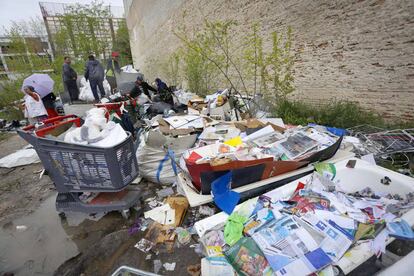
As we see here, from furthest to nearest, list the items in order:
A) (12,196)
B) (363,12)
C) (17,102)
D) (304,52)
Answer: (17,102), (304,52), (363,12), (12,196)

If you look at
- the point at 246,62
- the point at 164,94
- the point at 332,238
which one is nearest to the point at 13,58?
the point at 164,94

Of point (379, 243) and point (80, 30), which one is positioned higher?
point (80, 30)

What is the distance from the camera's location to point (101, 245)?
5.81 ft

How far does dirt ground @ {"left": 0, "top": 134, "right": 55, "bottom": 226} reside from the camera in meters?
2.40

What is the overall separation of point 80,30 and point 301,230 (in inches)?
807

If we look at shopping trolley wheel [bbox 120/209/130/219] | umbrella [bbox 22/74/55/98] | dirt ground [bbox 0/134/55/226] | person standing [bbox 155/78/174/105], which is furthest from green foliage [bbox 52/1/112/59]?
shopping trolley wheel [bbox 120/209/130/219]

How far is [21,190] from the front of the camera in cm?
279

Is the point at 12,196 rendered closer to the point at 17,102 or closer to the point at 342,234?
the point at 342,234

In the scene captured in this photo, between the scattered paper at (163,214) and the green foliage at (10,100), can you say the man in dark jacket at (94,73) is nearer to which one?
the green foliage at (10,100)

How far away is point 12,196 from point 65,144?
5.88ft

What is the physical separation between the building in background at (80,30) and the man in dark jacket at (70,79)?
28.8ft

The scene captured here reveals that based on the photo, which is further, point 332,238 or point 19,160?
point 19,160

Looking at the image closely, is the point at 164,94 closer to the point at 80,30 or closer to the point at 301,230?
the point at 301,230

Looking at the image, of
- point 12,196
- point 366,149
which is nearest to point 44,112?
point 12,196
